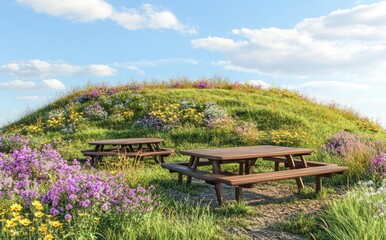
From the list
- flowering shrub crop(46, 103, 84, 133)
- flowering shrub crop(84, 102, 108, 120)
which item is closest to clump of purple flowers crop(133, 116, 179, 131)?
flowering shrub crop(84, 102, 108, 120)

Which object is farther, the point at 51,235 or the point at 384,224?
the point at 384,224

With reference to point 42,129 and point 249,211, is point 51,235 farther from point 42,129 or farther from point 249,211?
point 42,129

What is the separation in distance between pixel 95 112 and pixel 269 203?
11.8 m

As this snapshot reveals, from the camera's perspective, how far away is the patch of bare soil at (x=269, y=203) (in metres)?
5.43

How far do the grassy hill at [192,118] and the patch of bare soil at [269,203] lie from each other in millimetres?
4670

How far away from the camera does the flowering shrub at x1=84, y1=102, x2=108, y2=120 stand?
55.7 feet

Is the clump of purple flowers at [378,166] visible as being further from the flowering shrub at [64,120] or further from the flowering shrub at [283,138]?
the flowering shrub at [64,120]

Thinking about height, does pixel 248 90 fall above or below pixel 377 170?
above

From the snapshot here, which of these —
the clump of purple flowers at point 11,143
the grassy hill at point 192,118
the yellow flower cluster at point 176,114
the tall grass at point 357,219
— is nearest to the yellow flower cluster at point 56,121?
the grassy hill at point 192,118

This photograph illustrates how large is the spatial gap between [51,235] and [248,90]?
55.6ft

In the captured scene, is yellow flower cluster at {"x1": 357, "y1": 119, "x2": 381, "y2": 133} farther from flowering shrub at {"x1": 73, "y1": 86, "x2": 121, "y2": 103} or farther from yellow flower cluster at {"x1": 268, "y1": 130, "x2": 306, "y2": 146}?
flowering shrub at {"x1": 73, "y1": 86, "x2": 121, "y2": 103}

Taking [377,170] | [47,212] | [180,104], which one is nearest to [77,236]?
[47,212]

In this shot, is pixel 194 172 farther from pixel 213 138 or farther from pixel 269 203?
pixel 213 138

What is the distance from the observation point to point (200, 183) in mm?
8617
